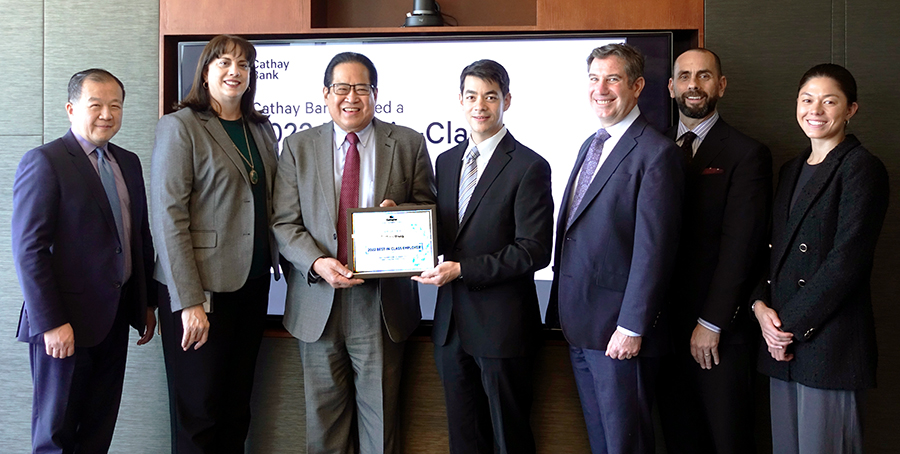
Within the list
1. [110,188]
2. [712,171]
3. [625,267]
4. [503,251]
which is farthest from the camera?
[110,188]

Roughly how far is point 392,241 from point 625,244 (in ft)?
2.70

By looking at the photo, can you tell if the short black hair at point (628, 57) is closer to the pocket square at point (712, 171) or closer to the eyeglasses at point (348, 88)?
the pocket square at point (712, 171)

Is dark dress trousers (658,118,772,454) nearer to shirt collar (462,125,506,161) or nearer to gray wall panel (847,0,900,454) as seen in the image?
shirt collar (462,125,506,161)

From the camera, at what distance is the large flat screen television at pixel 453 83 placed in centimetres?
285

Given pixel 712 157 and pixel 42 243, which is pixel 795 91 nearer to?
pixel 712 157

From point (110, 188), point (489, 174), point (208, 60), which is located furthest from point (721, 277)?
point (110, 188)

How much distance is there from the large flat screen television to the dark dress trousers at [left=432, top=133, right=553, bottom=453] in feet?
2.08

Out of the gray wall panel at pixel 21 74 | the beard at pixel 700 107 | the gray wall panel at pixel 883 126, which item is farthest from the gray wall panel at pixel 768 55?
the gray wall panel at pixel 21 74

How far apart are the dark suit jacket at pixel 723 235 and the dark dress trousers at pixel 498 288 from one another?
1.80 feet

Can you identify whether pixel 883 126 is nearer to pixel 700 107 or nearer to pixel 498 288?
pixel 700 107

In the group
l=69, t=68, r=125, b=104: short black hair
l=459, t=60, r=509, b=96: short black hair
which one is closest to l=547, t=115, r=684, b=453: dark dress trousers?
l=459, t=60, r=509, b=96: short black hair

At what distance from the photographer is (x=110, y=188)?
7.91 feet

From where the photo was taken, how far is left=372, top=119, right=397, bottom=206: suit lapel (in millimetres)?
2336

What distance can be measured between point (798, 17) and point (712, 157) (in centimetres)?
96
